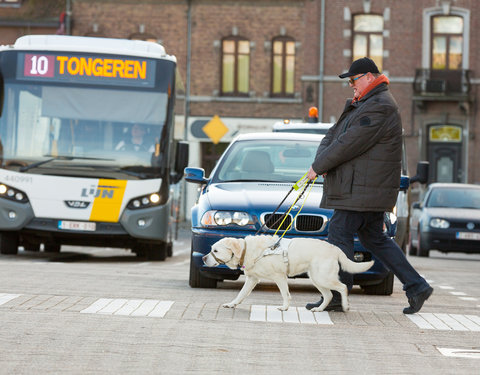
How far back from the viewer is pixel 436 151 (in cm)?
4559

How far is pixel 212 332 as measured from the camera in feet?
27.4

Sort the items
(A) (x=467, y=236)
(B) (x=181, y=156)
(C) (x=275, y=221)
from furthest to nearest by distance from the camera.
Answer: (A) (x=467, y=236), (B) (x=181, y=156), (C) (x=275, y=221)

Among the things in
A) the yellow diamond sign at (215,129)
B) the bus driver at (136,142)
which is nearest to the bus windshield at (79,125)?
the bus driver at (136,142)

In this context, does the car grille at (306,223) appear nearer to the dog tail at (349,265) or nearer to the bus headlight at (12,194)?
the dog tail at (349,265)

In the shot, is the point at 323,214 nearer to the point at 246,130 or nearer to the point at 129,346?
the point at 129,346

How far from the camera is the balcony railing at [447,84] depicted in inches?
1764

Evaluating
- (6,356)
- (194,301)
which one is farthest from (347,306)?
(6,356)

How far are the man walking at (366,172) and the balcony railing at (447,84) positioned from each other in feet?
115

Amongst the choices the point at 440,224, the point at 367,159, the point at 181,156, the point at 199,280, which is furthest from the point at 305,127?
the point at 367,159

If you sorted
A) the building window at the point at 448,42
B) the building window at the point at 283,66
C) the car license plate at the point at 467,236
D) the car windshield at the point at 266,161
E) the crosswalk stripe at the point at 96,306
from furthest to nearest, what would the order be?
A: the building window at the point at 283,66, the building window at the point at 448,42, the car license plate at the point at 467,236, the car windshield at the point at 266,161, the crosswalk stripe at the point at 96,306

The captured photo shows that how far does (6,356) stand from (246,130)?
39.9 m

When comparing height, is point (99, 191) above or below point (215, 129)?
below

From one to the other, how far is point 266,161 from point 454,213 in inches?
524

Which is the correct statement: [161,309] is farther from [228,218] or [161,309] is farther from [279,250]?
[228,218]
